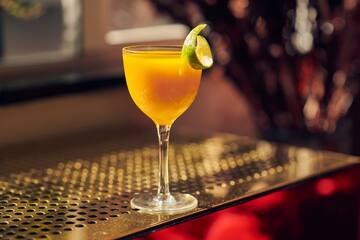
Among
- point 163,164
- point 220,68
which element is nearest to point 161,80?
point 163,164

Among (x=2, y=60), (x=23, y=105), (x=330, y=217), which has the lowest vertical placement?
(x=330, y=217)

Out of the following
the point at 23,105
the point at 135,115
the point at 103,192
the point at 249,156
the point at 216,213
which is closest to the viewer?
the point at 216,213

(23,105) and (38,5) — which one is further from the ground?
(38,5)

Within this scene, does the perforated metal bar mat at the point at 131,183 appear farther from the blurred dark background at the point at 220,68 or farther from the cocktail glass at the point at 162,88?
the blurred dark background at the point at 220,68

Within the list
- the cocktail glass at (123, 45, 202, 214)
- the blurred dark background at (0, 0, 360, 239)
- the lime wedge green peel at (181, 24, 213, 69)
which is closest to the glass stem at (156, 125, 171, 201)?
the cocktail glass at (123, 45, 202, 214)

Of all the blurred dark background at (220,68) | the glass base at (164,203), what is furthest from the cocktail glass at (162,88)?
the blurred dark background at (220,68)

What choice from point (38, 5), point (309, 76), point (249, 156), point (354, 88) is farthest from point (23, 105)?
point (354, 88)

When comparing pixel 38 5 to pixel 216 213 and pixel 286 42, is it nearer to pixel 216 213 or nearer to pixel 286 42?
pixel 286 42

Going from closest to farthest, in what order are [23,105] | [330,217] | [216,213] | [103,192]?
1. [216,213]
2. [103,192]
3. [330,217]
4. [23,105]
